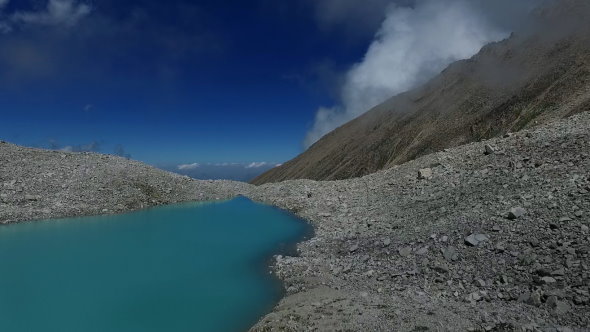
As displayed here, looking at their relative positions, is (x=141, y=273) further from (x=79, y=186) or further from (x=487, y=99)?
(x=487, y=99)

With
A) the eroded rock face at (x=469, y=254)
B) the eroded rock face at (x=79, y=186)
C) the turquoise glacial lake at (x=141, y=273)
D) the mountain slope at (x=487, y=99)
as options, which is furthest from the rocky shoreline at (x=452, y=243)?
the mountain slope at (x=487, y=99)

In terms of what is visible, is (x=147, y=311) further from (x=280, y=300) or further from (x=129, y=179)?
(x=129, y=179)

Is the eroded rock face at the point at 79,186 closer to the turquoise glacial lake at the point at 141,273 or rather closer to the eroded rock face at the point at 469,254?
the turquoise glacial lake at the point at 141,273

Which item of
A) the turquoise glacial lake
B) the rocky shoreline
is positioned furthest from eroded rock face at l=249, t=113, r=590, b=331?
the turquoise glacial lake

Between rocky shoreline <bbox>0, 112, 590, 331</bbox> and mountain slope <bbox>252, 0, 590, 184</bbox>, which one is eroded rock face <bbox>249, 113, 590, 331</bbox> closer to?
rocky shoreline <bbox>0, 112, 590, 331</bbox>

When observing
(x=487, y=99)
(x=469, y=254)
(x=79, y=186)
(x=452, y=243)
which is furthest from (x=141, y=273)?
(x=487, y=99)

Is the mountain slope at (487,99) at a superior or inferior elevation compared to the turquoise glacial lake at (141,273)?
superior

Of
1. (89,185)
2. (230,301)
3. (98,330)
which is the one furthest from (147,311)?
(89,185)
